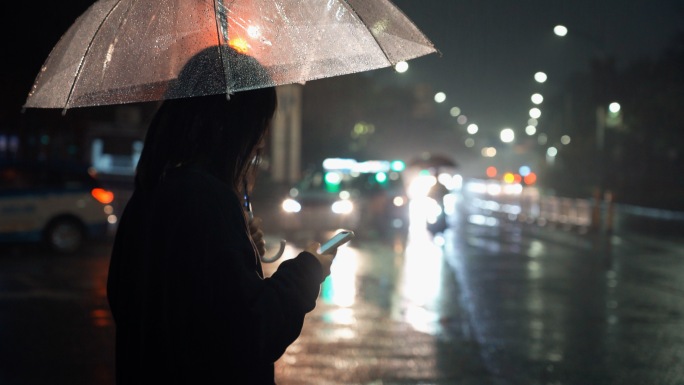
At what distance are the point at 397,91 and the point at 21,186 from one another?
67.0 metres

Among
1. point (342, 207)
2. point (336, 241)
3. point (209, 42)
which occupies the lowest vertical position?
point (336, 241)

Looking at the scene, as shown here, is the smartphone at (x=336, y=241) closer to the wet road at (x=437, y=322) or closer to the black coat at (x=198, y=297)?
the black coat at (x=198, y=297)

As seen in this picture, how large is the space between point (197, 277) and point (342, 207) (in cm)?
2086

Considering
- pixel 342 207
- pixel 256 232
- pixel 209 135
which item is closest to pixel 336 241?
pixel 256 232

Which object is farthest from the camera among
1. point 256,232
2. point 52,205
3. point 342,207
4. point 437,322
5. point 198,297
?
point 342,207

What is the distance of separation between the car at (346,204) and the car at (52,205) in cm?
671

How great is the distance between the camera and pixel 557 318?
970 centimetres

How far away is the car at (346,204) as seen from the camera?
22672mm

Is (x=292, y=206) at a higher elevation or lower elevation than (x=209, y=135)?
lower

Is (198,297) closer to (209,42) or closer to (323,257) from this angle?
(323,257)

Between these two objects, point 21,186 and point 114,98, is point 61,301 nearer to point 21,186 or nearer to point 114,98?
point 21,186

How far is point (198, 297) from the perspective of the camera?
6.68 feet

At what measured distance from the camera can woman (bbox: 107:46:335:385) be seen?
2.04 m

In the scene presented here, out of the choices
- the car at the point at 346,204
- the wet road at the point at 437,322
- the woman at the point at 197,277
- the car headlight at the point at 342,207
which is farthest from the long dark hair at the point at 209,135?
the car headlight at the point at 342,207
